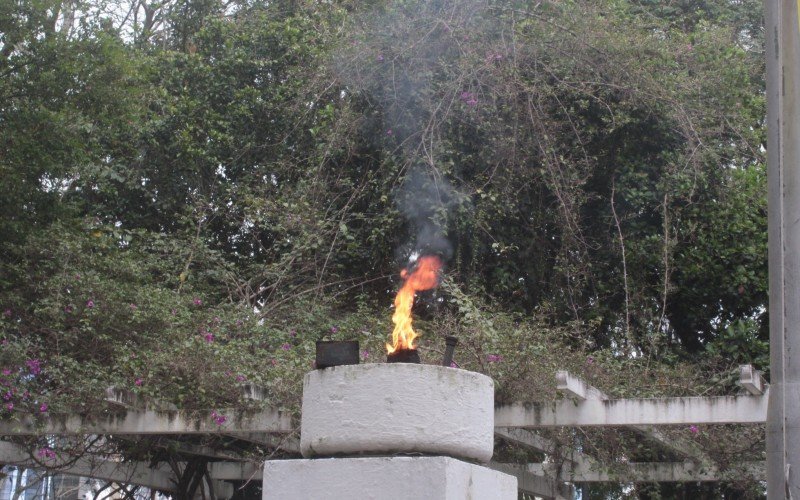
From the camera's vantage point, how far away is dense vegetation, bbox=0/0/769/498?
9016 millimetres

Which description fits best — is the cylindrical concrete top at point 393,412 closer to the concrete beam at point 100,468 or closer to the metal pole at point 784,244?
the metal pole at point 784,244

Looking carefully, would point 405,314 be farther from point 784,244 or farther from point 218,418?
point 218,418

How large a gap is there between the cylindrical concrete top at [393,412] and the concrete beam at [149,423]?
3081mm

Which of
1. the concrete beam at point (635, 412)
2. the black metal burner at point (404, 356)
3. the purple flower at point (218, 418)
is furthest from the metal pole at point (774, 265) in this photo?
the purple flower at point (218, 418)

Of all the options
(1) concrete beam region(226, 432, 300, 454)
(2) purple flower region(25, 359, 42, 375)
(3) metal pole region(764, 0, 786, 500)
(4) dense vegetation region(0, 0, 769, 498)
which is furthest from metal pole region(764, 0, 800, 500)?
(2) purple flower region(25, 359, 42, 375)

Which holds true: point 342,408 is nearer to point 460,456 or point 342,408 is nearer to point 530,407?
point 460,456

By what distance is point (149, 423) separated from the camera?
24.2 ft

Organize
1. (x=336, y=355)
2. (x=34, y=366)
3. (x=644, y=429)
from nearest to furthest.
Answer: (x=336, y=355) < (x=644, y=429) < (x=34, y=366)

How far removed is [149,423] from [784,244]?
468 cm

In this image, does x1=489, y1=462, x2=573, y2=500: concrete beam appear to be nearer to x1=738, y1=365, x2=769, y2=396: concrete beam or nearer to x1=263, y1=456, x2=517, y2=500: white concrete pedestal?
x1=738, y1=365, x2=769, y2=396: concrete beam

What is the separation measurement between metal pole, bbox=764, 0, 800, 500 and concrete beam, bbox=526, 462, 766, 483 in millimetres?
3911

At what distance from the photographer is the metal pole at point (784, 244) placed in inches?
173

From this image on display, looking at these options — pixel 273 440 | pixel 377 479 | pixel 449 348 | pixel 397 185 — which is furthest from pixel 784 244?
pixel 397 185

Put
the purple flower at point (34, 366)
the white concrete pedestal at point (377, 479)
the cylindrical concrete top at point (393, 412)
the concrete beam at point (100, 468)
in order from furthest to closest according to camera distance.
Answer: the concrete beam at point (100, 468)
the purple flower at point (34, 366)
the cylindrical concrete top at point (393, 412)
the white concrete pedestal at point (377, 479)
